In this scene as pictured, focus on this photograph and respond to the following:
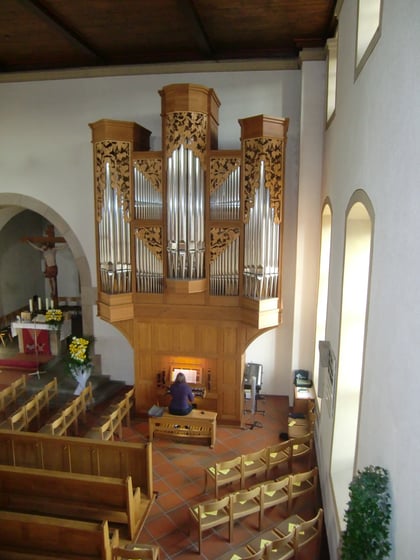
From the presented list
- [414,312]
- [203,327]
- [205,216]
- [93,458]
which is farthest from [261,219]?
[414,312]

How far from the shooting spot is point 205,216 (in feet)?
27.0

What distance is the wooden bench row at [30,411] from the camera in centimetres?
791

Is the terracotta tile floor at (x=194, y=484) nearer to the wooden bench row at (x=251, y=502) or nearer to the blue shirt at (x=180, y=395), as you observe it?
the wooden bench row at (x=251, y=502)

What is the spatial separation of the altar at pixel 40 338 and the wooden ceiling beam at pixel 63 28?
643 centimetres

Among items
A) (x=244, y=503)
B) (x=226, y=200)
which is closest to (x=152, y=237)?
(x=226, y=200)

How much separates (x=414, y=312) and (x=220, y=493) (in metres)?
5.40

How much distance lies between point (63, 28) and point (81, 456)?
7370 millimetres

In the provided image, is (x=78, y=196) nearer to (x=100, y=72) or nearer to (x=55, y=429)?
(x=100, y=72)

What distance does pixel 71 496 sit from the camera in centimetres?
596

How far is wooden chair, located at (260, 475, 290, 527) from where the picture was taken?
604 cm

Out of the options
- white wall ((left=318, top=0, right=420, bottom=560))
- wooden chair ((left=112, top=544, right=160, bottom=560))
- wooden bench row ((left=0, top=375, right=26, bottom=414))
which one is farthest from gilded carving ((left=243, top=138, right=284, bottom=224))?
wooden bench row ((left=0, top=375, right=26, bottom=414))

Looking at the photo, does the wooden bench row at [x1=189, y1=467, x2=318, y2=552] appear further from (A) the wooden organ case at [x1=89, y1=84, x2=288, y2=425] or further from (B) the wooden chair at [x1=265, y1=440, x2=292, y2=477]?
(A) the wooden organ case at [x1=89, y1=84, x2=288, y2=425]

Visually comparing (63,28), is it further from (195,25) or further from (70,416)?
(70,416)

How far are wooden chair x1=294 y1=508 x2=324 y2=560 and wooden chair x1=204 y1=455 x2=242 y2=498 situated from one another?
1407mm
